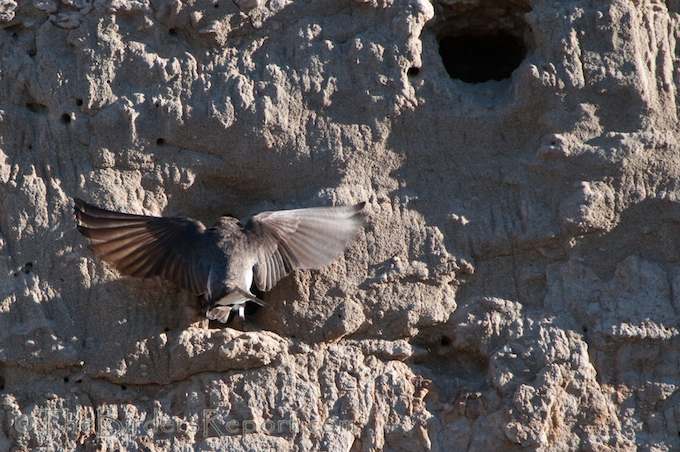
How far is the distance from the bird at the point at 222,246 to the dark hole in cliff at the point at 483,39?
0.78 m

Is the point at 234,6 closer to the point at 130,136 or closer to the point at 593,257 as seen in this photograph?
the point at 130,136

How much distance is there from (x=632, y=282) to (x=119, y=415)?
175 centimetres

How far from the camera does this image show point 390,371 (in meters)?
2.46

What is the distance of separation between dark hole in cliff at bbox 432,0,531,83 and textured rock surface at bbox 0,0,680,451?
55 millimetres

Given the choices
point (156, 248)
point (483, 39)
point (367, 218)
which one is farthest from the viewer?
point (483, 39)

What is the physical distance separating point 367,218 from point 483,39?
33.7 inches

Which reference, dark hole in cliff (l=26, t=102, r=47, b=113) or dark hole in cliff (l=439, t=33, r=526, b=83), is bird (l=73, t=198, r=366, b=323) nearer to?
dark hole in cliff (l=26, t=102, r=47, b=113)

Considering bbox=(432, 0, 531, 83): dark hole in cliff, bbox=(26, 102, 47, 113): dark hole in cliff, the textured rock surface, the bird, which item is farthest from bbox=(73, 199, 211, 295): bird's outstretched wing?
bbox=(432, 0, 531, 83): dark hole in cliff

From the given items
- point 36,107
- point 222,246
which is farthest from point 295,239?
point 36,107

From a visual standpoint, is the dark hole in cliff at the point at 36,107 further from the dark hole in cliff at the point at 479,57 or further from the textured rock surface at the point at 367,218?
the dark hole in cliff at the point at 479,57

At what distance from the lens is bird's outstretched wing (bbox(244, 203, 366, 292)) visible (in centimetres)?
239

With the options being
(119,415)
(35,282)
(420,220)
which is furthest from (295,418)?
(35,282)

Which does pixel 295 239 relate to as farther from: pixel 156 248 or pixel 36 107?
pixel 36 107

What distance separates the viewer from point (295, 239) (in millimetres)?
2402
